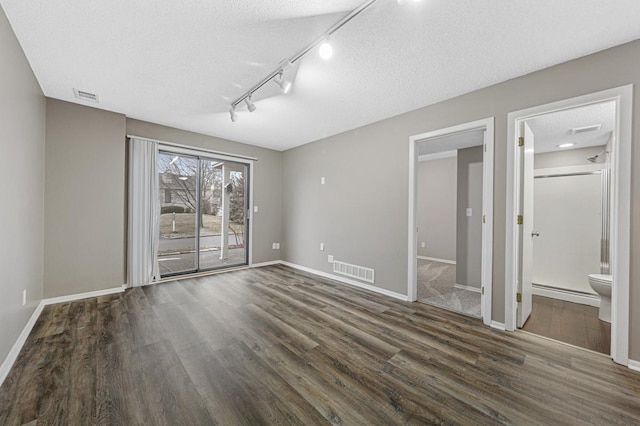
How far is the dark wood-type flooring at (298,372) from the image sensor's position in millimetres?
1449

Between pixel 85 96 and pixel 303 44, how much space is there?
2888 millimetres

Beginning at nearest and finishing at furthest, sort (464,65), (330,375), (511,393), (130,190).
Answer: (511,393) < (330,375) < (464,65) < (130,190)

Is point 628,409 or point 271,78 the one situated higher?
point 271,78

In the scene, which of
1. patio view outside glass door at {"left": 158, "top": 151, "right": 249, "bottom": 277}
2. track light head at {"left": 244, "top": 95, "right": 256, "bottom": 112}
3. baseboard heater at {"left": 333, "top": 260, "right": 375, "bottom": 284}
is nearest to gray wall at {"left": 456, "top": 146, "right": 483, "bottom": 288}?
baseboard heater at {"left": 333, "top": 260, "right": 375, "bottom": 284}

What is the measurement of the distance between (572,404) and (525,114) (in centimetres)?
238

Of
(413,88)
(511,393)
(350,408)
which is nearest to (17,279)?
(350,408)

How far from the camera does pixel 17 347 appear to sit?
2.02 meters

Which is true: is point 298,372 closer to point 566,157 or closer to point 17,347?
point 17,347

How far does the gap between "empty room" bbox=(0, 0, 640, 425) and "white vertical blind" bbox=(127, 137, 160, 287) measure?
28 mm

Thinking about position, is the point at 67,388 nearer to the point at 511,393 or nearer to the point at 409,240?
the point at 511,393

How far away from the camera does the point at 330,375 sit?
5.86 feet

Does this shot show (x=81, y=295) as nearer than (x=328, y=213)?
Yes

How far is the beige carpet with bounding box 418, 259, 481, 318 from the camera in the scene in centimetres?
314

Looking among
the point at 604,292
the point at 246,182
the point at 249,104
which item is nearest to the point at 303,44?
the point at 249,104
